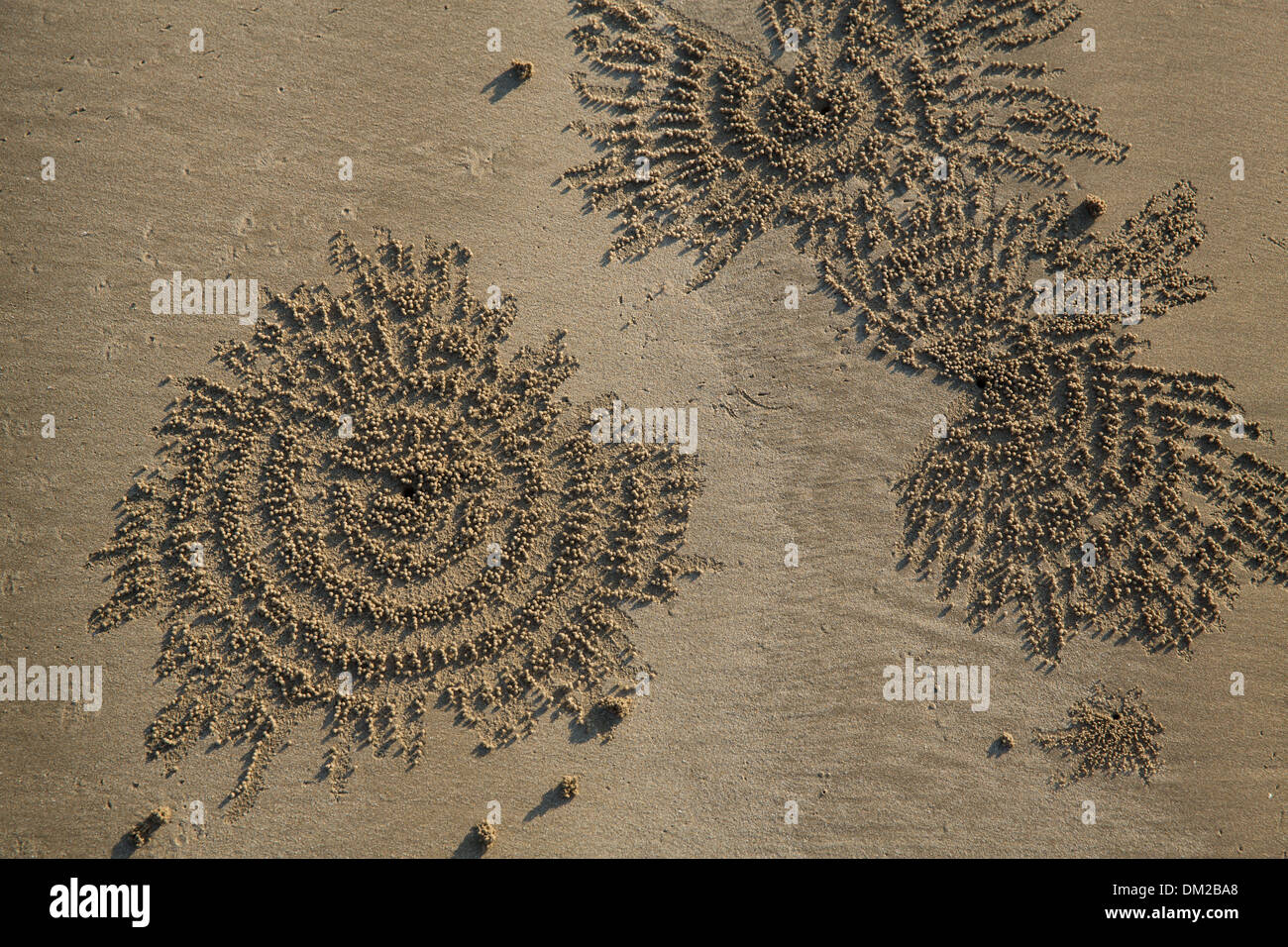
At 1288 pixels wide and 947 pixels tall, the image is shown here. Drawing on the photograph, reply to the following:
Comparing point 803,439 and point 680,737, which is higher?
point 803,439

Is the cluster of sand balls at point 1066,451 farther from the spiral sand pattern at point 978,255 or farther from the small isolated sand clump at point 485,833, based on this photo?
the small isolated sand clump at point 485,833

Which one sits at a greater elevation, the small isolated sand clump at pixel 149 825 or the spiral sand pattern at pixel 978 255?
the spiral sand pattern at pixel 978 255

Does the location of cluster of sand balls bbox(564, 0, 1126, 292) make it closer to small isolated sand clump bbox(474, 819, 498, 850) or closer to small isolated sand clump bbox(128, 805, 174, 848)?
small isolated sand clump bbox(474, 819, 498, 850)

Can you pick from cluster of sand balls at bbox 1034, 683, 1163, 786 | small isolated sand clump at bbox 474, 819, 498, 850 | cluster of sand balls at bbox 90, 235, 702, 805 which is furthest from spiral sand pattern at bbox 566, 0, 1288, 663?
small isolated sand clump at bbox 474, 819, 498, 850

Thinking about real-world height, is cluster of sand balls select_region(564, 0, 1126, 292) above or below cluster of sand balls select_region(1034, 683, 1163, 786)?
above

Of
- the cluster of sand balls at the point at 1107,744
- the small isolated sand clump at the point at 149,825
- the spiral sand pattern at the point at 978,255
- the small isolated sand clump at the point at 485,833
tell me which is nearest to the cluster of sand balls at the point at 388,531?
the small isolated sand clump at the point at 149,825
